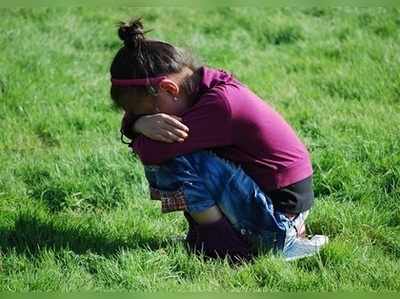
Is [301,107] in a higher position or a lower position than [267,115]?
lower

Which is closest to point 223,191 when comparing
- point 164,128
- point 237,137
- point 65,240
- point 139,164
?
point 237,137

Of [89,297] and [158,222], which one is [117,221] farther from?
[89,297]

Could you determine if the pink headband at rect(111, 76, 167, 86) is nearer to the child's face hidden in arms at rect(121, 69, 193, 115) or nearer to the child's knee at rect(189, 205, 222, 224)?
the child's face hidden in arms at rect(121, 69, 193, 115)

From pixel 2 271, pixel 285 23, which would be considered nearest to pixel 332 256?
pixel 2 271

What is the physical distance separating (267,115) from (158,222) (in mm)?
794

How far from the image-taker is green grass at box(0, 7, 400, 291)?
331cm

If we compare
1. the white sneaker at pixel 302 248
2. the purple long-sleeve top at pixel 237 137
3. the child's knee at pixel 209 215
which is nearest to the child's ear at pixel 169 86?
the purple long-sleeve top at pixel 237 137

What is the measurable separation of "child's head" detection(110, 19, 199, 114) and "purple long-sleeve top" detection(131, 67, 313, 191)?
0.28 ft

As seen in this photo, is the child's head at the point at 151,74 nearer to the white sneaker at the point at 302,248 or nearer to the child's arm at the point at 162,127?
the child's arm at the point at 162,127

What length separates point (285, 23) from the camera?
6.71m

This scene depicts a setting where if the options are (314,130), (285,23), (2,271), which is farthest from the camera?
(285,23)

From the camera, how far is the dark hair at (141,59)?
334cm

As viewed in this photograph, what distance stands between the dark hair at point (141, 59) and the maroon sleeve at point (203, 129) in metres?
0.17

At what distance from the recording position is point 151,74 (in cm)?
334
